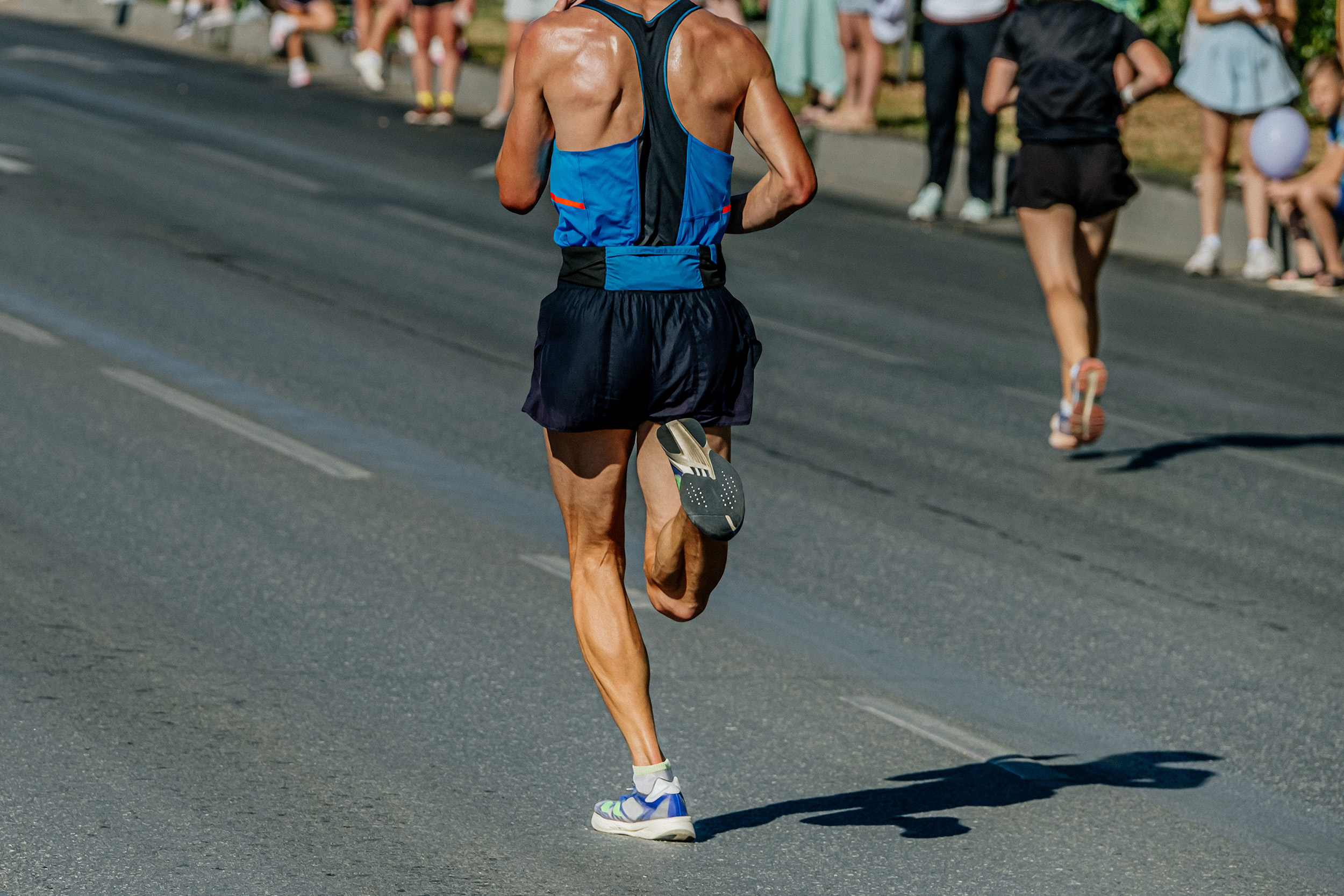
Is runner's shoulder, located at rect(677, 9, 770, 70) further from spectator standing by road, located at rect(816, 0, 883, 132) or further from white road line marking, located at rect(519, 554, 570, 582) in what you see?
spectator standing by road, located at rect(816, 0, 883, 132)

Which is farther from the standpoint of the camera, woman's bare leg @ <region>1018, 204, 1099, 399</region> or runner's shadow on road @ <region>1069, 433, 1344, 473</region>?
runner's shadow on road @ <region>1069, 433, 1344, 473</region>

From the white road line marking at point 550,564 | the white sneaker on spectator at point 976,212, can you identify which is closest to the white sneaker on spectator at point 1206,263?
the white sneaker on spectator at point 976,212

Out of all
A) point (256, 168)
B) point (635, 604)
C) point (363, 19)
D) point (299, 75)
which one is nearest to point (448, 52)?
point (363, 19)

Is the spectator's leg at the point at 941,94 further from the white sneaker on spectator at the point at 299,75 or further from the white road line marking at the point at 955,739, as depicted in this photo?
the white road line marking at the point at 955,739

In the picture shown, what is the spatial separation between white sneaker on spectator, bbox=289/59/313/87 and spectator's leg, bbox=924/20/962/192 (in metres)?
10.4

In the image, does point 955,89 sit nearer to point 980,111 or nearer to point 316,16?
point 980,111

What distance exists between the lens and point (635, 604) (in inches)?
284

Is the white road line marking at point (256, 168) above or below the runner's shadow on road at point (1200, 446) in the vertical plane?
below

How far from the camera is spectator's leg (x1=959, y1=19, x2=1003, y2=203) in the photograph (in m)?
17.9

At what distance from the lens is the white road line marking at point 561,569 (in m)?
7.29

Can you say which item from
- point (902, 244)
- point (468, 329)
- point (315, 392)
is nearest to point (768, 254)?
point (902, 244)

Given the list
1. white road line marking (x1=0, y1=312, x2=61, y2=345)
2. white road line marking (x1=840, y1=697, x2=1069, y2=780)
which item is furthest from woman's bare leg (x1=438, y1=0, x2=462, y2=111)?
white road line marking (x1=840, y1=697, x2=1069, y2=780)

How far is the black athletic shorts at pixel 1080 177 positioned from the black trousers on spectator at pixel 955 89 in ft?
27.7

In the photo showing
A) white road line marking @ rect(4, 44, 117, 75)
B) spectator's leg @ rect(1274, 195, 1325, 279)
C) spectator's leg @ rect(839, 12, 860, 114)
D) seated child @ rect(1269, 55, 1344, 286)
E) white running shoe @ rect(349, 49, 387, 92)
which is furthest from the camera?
white road line marking @ rect(4, 44, 117, 75)
